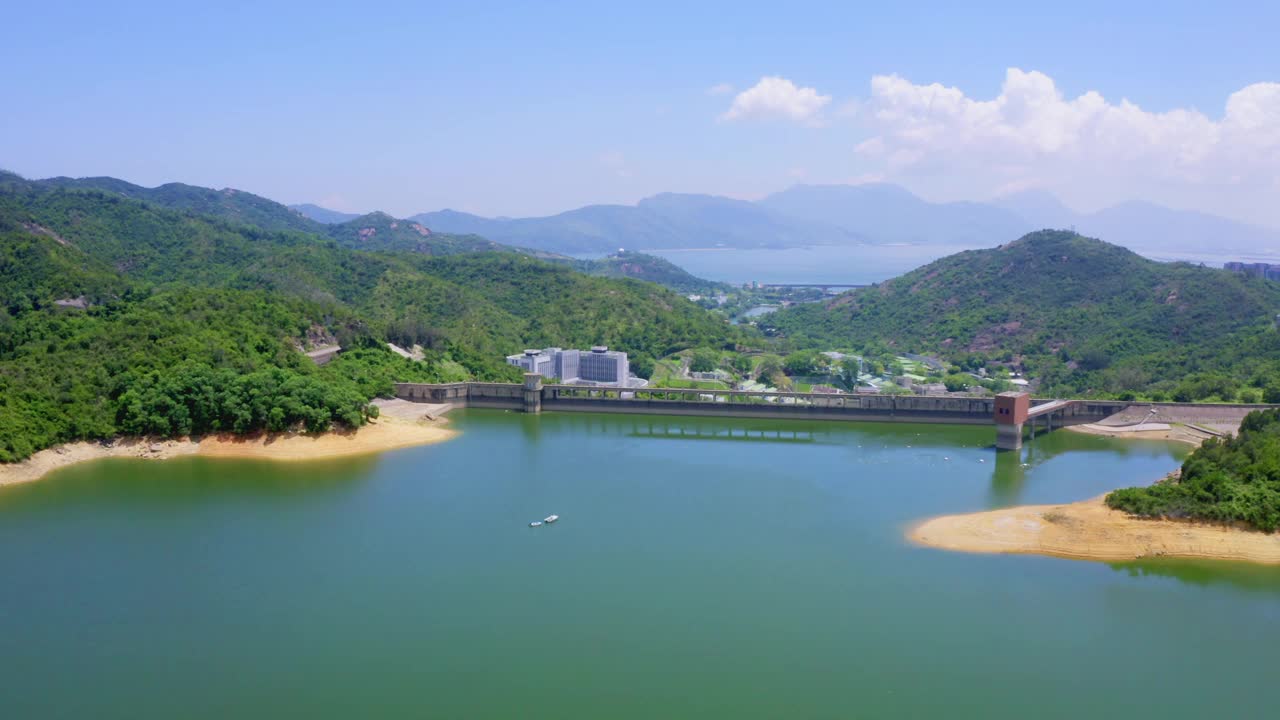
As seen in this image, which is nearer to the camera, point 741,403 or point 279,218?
point 741,403

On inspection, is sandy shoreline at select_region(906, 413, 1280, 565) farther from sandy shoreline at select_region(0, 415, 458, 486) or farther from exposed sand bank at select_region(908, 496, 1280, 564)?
sandy shoreline at select_region(0, 415, 458, 486)

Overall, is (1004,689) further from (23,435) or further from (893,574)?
(23,435)

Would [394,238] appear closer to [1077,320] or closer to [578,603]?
[1077,320]

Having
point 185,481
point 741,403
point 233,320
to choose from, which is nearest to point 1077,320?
point 741,403

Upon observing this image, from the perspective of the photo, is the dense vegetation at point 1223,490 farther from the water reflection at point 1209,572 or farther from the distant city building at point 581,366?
the distant city building at point 581,366

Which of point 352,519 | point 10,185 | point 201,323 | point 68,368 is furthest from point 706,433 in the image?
point 10,185

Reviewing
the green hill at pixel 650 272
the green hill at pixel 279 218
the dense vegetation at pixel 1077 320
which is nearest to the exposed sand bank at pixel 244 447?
the dense vegetation at pixel 1077 320
